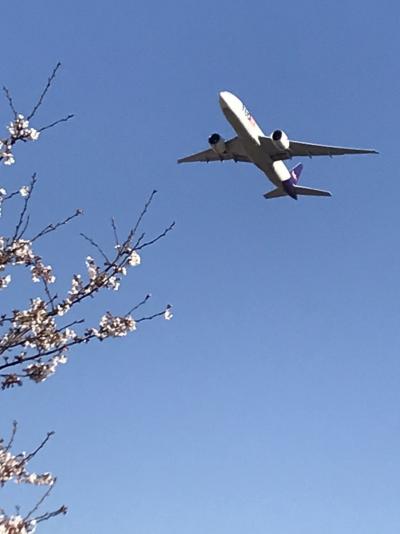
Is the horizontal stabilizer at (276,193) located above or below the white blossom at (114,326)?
above

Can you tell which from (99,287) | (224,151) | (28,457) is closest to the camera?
(28,457)

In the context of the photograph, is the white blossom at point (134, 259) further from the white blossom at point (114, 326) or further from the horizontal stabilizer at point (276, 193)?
the horizontal stabilizer at point (276, 193)

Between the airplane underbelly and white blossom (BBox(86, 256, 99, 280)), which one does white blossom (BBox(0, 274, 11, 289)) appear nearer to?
white blossom (BBox(86, 256, 99, 280))

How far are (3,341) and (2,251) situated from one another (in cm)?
96

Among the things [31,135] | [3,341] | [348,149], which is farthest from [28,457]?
[348,149]

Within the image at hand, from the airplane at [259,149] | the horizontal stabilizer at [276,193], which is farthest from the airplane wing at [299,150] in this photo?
the horizontal stabilizer at [276,193]

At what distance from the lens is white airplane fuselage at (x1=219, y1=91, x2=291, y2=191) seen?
135ft

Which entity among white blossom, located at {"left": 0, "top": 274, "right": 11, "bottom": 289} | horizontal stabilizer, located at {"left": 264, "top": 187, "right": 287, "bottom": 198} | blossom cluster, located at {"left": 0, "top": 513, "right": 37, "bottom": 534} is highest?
horizontal stabilizer, located at {"left": 264, "top": 187, "right": 287, "bottom": 198}

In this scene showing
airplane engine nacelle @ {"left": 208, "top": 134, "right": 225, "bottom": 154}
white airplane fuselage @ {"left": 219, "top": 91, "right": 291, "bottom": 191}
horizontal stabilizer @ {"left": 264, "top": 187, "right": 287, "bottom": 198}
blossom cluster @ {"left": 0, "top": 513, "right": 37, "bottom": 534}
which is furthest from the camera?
horizontal stabilizer @ {"left": 264, "top": 187, "right": 287, "bottom": 198}

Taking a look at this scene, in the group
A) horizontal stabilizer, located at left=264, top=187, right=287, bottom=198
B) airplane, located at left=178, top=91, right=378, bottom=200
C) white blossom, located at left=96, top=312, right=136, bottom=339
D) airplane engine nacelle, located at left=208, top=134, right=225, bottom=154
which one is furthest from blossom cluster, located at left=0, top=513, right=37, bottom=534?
horizontal stabilizer, located at left=264, top=187, right=287, bottom=198

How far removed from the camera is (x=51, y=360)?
657cm

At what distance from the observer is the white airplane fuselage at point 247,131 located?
41.1m

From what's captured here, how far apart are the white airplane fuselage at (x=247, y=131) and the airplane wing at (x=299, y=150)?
0.45 m

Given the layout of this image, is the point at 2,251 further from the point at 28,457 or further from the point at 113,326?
the point at 28,457
